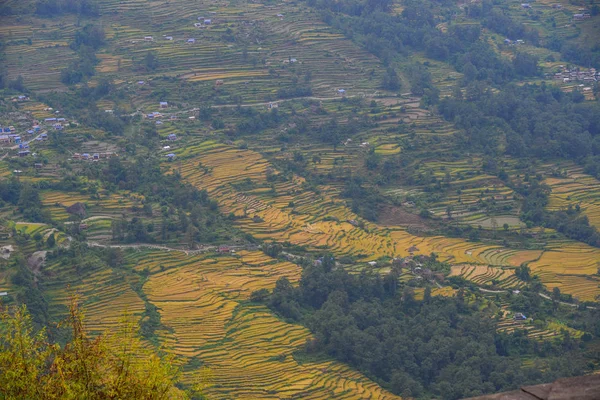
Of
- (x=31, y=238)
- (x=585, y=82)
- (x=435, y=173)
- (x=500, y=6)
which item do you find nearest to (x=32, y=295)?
(x=31, y=238)

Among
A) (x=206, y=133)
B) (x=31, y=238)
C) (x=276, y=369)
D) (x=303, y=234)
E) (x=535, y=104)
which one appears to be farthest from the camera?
(x=535, y=104)

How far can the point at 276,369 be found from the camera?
15.8 metres

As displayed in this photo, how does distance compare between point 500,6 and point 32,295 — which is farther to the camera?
point 500,6

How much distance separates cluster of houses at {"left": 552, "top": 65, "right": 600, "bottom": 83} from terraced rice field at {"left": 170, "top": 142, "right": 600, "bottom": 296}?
36.4 feet

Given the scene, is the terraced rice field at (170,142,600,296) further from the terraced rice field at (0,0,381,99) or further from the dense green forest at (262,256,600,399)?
the terraced rice field at (0,0,381,99)

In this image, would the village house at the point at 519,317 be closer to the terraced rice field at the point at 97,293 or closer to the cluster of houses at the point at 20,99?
the terraced rice field at the point at 97,293

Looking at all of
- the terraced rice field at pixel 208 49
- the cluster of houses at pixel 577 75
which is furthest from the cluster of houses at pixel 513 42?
the terraced rice field at pixel 208 49

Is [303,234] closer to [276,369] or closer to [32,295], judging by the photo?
[276,369]

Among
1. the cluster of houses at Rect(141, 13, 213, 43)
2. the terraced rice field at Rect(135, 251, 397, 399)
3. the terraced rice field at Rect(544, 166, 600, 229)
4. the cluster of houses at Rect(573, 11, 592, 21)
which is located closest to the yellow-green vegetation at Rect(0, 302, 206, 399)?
the terraced rice field at Rect(135, 251, 397, 399)

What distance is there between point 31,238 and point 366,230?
824 centimetres

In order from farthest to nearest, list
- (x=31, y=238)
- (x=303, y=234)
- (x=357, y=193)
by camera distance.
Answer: (x=357, y=193), (x=303, y=234), (x=31, y=238)

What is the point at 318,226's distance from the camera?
21.9m

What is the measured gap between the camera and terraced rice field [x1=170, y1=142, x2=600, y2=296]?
68.6 ft

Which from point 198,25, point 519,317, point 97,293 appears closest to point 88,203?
point 97,293
